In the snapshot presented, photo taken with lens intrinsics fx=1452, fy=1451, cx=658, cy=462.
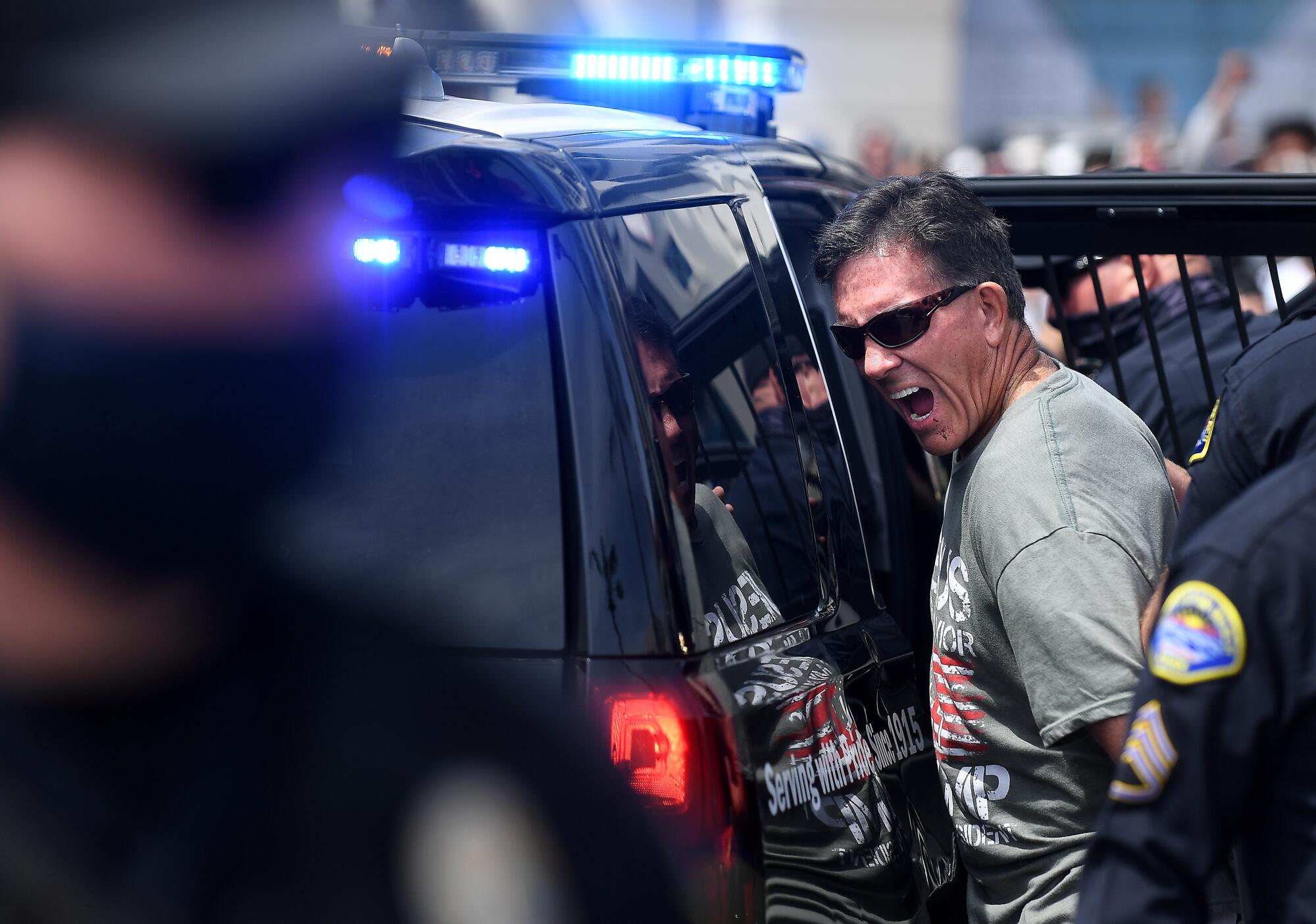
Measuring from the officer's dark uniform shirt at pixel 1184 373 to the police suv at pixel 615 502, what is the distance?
1.82 meters

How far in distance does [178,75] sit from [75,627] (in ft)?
2.29

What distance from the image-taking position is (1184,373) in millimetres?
3875

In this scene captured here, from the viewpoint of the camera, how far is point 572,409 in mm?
1938

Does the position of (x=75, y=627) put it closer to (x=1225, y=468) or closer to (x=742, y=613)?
(x=742, y=613)

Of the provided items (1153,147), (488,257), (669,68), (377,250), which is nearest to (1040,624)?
(488,257)

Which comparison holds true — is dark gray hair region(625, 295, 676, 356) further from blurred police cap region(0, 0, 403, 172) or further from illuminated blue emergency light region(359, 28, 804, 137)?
illuminated blue emergency light region(359, 28, 804, 137)

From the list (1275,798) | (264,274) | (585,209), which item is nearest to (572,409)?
(585,209)

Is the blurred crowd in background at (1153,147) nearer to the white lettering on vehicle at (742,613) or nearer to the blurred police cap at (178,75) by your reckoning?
the white lettering on vehicle at (742,613)

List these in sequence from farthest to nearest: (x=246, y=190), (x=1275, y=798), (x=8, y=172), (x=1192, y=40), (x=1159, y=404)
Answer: (x=1192, y=40)
(x=1159, y=404)
(x=246, y=190)
(x=8, y=172)
(x=1275, y=798)

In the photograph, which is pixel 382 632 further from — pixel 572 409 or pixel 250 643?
pixel 572 409

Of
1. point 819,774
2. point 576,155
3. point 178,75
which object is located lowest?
point 819,774

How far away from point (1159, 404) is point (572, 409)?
7.93ft

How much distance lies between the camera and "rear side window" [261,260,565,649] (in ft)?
6.30

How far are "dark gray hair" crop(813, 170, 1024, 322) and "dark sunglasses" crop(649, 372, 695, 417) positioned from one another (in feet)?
1.44
